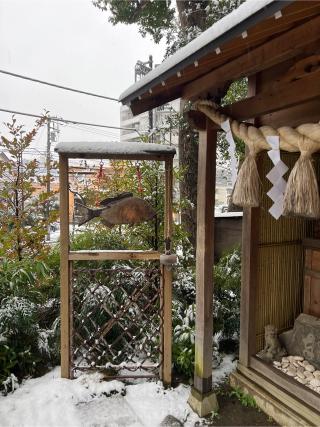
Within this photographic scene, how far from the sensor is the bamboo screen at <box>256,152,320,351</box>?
10.1 ft

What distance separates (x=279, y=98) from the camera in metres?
2.05

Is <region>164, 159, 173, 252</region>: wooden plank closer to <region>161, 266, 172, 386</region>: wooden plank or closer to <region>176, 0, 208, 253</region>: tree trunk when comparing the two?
<region>161, 266, 172, 386</region>: wooden plank

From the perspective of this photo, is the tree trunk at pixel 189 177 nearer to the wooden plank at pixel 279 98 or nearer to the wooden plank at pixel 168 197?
the wooden plank at pixel 168 197

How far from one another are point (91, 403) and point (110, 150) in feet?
7.72

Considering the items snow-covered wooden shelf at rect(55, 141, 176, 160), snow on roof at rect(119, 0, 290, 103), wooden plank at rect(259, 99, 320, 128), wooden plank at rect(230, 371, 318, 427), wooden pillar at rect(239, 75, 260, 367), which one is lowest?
wooden plank at rect(230, 371, 318, 427)

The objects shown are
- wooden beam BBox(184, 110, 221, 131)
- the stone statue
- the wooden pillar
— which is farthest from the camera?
the stone statue

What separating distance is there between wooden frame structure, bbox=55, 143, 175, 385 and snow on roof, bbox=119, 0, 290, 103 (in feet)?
2.26

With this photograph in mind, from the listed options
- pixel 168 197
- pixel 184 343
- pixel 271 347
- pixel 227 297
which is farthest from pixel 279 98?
pixel 227 297

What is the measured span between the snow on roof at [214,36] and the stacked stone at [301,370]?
2738 mm

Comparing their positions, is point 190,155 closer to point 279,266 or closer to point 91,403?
point 279,266

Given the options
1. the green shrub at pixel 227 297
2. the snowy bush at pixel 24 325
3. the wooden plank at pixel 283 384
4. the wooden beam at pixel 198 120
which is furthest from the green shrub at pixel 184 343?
the wooden beam at pixel 198 120

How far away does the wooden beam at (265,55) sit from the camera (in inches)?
65.8

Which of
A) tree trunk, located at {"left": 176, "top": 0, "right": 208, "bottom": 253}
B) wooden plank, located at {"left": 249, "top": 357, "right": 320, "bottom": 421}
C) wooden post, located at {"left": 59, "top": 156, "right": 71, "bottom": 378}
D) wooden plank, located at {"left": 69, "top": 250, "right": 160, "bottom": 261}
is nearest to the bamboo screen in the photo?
wooden plank, located at {"left": 249, "top": 357, "right": 320, "bottom": 421}

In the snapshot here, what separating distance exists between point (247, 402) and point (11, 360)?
232 centimetres
